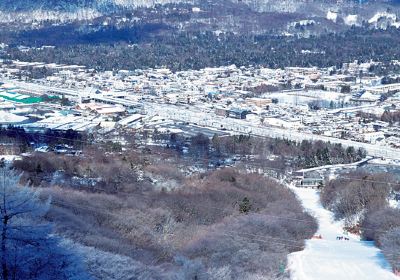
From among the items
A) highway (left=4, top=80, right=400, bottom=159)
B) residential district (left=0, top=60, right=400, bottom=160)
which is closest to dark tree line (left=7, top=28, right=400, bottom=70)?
residential district (left=0, top=60, right=400, bottom=160)

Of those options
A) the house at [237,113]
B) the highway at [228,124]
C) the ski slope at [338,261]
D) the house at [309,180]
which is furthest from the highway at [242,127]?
the ski slope at [338,261]

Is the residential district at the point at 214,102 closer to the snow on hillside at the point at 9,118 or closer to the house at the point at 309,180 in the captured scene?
the snow on hillside at the point at 9,118

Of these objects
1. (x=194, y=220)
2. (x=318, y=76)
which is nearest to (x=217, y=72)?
(x=318, y=76)

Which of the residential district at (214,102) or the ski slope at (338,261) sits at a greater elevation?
the ski slope at (338,261)

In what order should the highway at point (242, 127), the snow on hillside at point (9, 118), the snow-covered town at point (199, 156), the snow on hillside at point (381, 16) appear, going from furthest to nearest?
the snow on hillside at point (381, 16), the snow on hillside at point (9, 118), the highway at point (242, 127), the snow-covered town at point (199, 156)

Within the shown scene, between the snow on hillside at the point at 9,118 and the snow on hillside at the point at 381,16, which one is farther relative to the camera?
the snow on hillside at the point at 381,16

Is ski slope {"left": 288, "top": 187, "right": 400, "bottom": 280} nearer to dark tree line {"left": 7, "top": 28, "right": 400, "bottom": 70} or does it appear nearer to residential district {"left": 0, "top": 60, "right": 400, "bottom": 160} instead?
residential district {"left": 0, "top": 60, "right": 400, "bottom": 160}

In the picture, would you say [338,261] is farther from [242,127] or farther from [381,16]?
[381,16]
